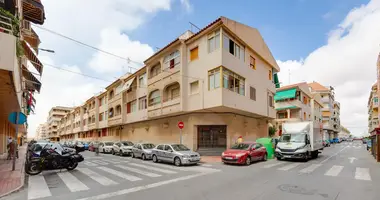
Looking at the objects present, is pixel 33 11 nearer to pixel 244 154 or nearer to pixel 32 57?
pixel 32 57

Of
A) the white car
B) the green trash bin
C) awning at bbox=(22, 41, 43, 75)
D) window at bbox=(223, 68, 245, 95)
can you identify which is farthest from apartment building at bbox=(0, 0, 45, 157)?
the green trash bin

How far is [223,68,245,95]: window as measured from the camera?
18328 mm

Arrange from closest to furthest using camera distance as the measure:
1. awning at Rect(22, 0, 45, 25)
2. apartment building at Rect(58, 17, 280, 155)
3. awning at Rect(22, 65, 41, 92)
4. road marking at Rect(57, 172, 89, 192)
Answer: road marking at Rect(57, 172, 89, 192) < awning at Rect(22, 0, 45, 25) < awning at Rect(22, 65, 41, 92) < apartment building at Rect(58, 17, 280, 155)

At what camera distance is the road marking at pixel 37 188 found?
7.51m

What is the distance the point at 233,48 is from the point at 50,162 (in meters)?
16.1

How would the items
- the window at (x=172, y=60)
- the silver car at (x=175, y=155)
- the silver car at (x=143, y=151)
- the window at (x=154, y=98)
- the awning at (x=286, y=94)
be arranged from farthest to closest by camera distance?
the awning at (x=286, y=94), the window at (x=154, y=98), the window at (x=172, y=60), the silver car at (x=143, y=151), the silver car at (x=175, y=155)

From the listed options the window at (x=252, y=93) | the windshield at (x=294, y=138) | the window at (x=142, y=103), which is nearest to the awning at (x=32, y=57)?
the window at (x=142, y=103)

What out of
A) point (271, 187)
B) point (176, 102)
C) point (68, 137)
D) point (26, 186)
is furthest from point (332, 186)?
point (68, 137)

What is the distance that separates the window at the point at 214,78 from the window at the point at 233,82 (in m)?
0.51

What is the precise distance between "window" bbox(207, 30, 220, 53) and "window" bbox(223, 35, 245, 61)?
0.58 metres

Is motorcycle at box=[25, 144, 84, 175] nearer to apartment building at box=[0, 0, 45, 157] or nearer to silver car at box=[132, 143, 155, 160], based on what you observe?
apartment building at box=[0, 0, 45, 157]

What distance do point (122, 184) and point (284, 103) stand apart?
1499 inches

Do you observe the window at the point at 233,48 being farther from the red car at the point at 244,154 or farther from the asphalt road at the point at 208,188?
the asphalt road at the point at 208,188

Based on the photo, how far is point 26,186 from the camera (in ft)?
29.3
